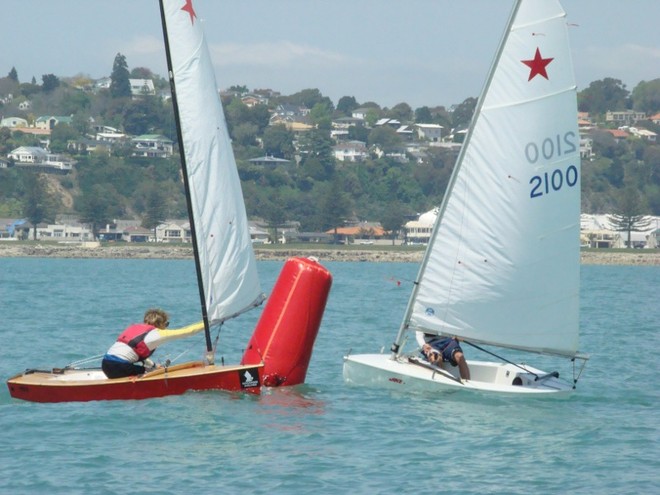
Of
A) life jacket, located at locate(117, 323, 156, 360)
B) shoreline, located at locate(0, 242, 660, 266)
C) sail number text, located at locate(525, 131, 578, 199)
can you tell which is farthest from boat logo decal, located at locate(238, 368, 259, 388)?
shoreline, located at locate(0, 242, 660, 266)

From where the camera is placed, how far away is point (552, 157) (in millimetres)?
18391

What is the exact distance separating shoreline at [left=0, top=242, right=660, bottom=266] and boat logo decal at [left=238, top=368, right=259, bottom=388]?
105 meters

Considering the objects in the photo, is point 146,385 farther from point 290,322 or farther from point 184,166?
point 184,166

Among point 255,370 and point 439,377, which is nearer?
point 255,370

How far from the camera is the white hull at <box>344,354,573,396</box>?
59.2 ft

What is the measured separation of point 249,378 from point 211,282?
4.36ft

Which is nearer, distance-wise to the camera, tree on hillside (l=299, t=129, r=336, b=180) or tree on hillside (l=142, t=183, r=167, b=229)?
tree on hillside (l=142, t=183, r=167, b=229)

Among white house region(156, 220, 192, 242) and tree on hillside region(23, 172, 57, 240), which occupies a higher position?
tree on hillside region(23, 172, 57, 240)

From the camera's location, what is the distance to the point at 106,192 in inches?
5945

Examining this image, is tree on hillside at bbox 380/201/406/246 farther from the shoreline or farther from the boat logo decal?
the boat logo decal

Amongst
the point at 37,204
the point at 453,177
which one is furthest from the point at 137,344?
the point at 37,204

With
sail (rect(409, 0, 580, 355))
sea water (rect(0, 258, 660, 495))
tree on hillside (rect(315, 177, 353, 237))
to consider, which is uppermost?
sail (rect(409, 0, 580, 355))

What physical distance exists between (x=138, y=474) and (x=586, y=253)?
383 ft

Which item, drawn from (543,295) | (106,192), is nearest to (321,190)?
(106,192)
